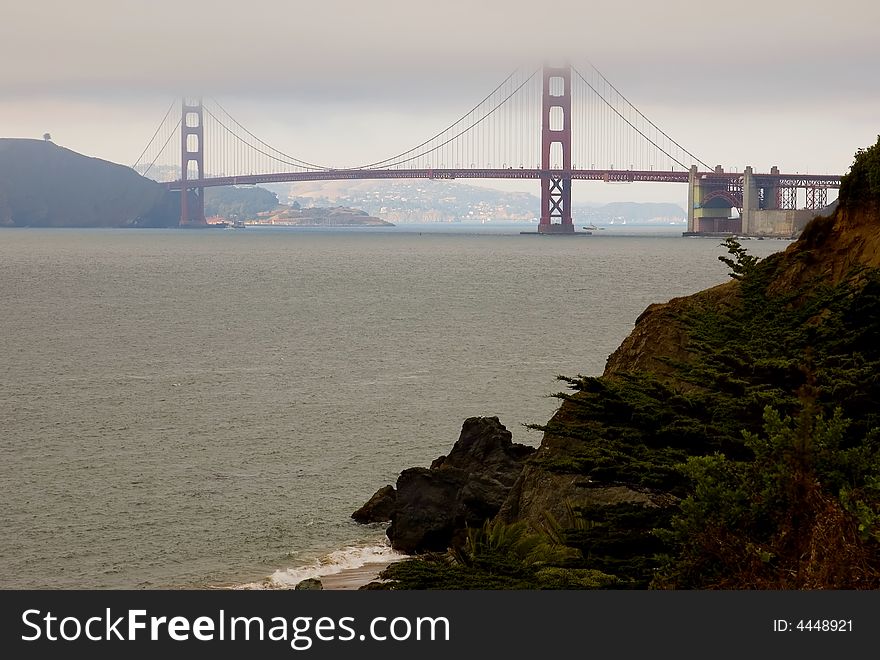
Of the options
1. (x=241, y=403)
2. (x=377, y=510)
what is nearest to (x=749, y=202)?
(x=241, y=403)

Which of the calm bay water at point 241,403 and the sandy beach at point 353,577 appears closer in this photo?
the sandy beach at point 353,577

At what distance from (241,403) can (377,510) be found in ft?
32.1

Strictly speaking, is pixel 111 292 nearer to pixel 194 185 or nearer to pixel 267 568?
pixel 267 568

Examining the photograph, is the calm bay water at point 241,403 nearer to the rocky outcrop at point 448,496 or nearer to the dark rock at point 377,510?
the dark rock at point 377,510

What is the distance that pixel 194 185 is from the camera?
505 ft

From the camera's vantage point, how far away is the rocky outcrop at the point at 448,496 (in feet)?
50.6

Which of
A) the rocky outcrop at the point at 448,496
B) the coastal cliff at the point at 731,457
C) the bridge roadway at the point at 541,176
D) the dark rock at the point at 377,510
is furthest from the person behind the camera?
the bridge roadway at the point at 541,176

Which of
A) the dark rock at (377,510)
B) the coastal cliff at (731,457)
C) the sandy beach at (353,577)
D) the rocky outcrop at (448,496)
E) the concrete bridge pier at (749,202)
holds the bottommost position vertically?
the sandy beach at (353,577)

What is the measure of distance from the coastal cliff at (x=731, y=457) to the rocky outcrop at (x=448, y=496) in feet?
4.56

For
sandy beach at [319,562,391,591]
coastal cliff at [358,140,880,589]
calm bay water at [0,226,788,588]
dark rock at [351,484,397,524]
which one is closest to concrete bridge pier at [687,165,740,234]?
calm bay water at [0,226,788,588]

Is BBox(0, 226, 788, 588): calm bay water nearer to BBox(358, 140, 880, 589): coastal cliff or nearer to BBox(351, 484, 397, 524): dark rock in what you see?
BBox(351, 484, 397, 524): dark rock

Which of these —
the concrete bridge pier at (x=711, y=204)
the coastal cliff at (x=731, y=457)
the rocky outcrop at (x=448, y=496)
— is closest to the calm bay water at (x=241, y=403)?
the rocky outcrop at (x=448, y=496)

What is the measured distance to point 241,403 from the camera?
2628cm

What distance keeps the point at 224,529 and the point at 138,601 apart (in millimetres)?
10898
